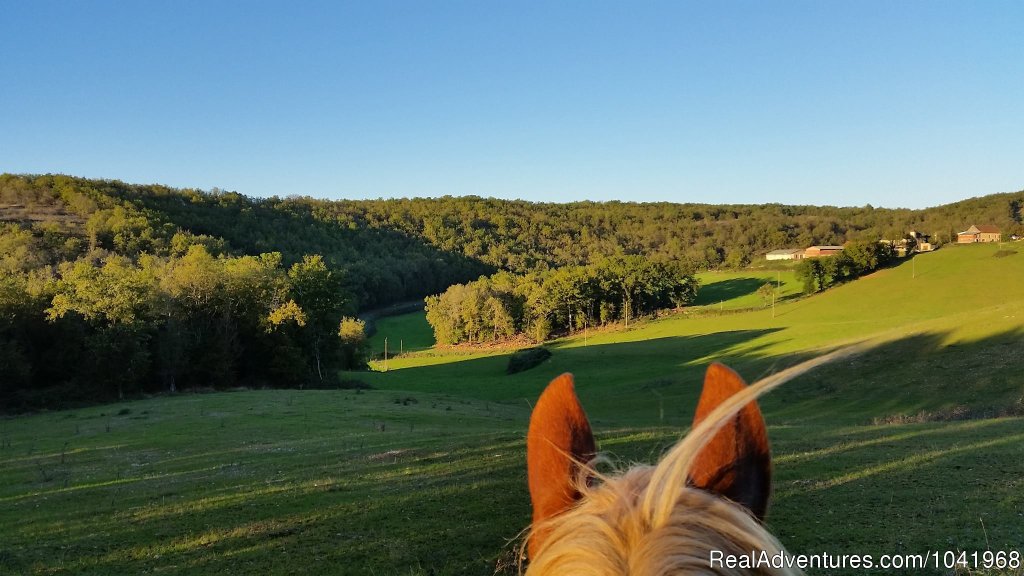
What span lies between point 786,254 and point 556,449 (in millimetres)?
112929

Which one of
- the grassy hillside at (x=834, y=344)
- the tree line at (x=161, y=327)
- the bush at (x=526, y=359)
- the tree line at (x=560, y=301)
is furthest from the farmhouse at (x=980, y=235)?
the tree line at (x=161, y=327)

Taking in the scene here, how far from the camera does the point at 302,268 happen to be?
153 feet

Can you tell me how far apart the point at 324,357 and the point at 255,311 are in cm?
711

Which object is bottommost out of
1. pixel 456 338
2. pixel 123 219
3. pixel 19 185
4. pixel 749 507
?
pixel 456 338

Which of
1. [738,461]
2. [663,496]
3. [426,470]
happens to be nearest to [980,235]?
[426,470]

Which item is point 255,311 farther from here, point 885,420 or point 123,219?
point 123,219

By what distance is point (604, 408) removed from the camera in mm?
30672

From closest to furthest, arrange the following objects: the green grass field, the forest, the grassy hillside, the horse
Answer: the horse
the green grass field
the grassy hillside
the forest

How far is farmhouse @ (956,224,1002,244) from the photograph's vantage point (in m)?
82.9

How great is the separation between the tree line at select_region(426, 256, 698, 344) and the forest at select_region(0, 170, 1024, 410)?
0.28 m

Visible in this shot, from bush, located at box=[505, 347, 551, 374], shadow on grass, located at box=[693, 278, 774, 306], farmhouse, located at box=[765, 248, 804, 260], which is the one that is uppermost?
farmhouse, located at box=[765, 248, 804, 260]

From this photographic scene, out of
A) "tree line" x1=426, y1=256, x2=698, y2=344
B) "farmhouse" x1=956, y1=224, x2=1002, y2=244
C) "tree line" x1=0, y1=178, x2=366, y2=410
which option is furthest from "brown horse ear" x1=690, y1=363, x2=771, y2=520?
"farmhouse" x1=956, y1=224, x2=1002, y2=244

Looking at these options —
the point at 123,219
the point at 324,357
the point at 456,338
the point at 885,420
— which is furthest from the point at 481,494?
the point at 123,219

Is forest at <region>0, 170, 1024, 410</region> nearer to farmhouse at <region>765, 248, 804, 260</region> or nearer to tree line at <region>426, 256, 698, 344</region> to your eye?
tree line at <region>426, 256, 698, 344</region>
